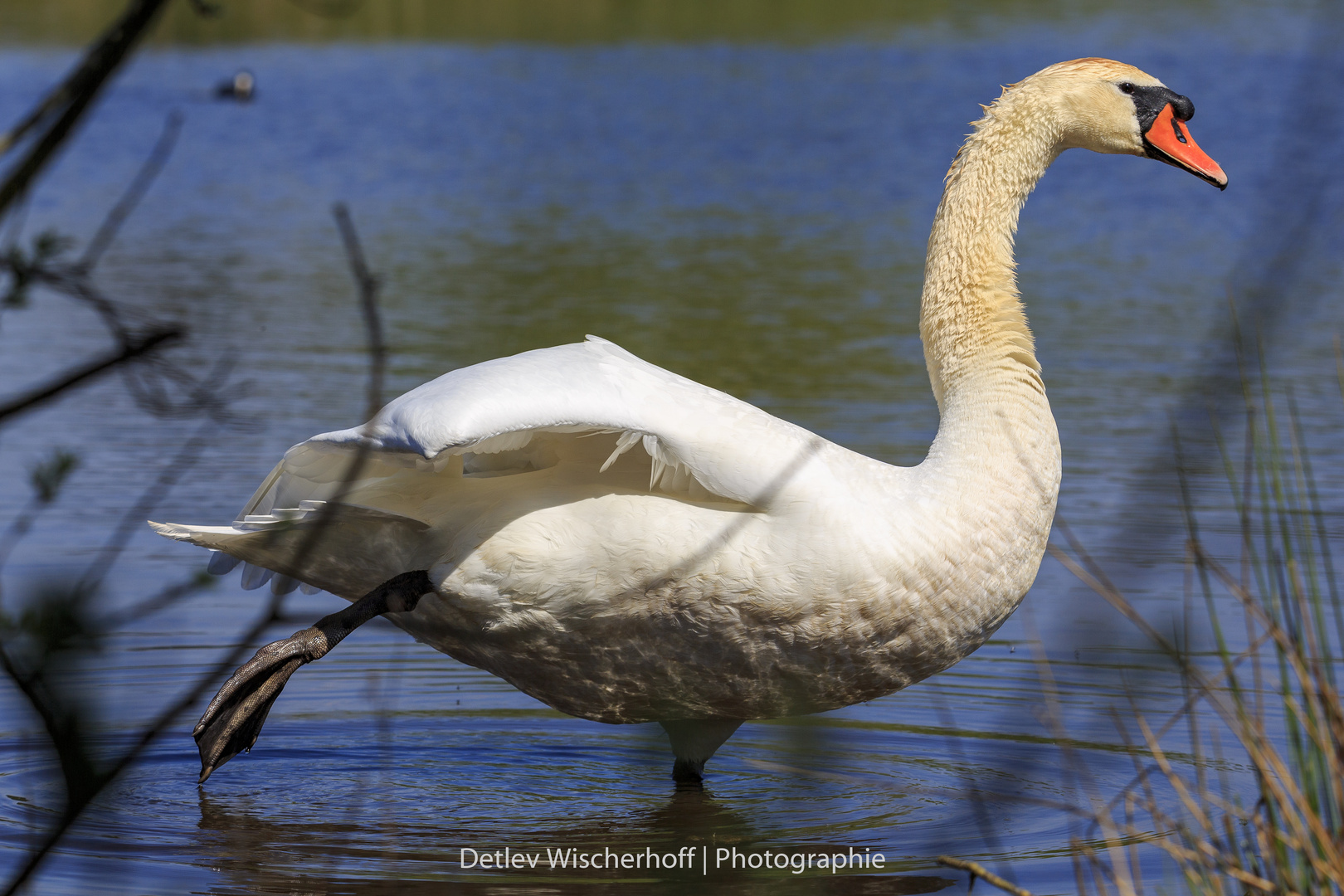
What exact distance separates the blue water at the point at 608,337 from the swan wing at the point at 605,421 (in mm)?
469

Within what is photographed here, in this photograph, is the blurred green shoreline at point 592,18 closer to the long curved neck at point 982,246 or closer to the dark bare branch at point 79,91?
the long curved neck at point 982,246

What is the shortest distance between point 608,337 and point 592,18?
90.7 ft

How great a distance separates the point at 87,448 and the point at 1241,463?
19.0 feet

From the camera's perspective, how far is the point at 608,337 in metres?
11.2

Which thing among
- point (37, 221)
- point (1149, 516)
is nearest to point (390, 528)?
point (1149, 516)

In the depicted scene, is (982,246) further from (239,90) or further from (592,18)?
(592,18)

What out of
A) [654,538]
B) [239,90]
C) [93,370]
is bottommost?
[239,90]

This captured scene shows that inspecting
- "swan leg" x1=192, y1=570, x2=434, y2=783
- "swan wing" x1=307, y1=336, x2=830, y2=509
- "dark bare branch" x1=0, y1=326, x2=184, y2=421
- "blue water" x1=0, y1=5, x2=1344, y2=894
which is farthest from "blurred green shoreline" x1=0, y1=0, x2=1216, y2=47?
"dark bare branch" x1=0, y1=326, x2=184, y2=421

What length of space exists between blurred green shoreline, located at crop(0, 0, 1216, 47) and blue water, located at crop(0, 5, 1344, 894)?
12.4ft

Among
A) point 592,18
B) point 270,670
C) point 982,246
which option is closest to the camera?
point 270,670

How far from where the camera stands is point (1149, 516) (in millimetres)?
1560

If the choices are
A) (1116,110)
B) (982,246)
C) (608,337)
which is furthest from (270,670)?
(608,337)

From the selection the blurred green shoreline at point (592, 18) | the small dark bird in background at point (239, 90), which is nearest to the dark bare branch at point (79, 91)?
the small dark bird in background at point (239, 90)

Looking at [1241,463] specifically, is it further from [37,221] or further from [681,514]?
[37,221]
